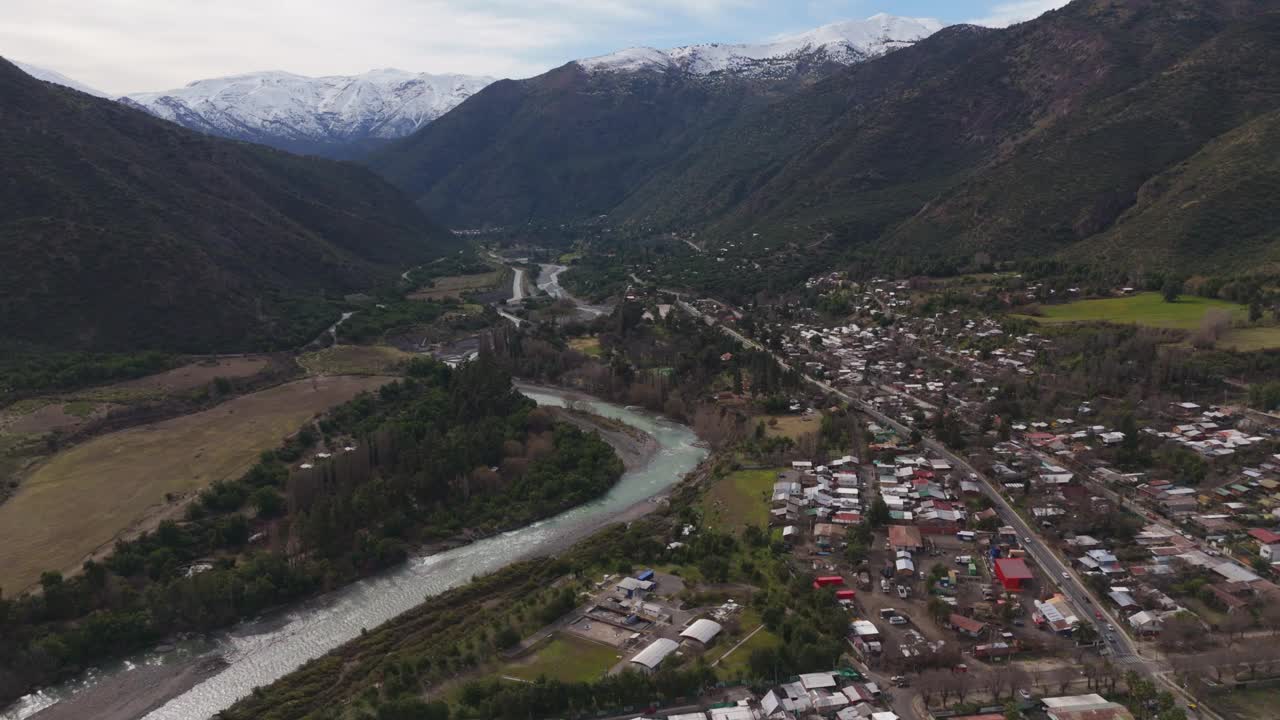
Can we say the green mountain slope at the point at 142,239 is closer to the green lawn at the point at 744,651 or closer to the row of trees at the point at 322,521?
the row of trees at the point at 322,521

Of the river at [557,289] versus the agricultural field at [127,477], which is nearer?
the agricultural field at [127,477]

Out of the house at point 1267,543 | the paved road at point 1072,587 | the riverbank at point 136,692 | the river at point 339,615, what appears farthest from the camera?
the house at point 1267,543

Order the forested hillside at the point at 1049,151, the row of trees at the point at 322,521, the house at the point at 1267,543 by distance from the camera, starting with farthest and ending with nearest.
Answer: the forested hillside at the point at 1049,151, the house at the point at 1267,543, the row of trees at the point at 322,521

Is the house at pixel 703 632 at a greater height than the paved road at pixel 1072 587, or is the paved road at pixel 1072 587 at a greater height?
the paved road at pixel 1072 587

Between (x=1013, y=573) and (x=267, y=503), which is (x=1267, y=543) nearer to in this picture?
(x=1013, y=573)

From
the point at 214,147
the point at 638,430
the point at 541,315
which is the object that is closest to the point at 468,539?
the point at 638,430

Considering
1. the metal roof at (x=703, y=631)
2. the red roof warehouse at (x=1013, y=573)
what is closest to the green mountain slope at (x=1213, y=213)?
the red roof warehouse at (x=1013, y=573)

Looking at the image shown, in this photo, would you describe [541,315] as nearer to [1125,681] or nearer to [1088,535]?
[1088,535]

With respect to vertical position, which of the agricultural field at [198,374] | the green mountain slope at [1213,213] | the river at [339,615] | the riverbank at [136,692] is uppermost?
the green mountain slope at [1213,213]
